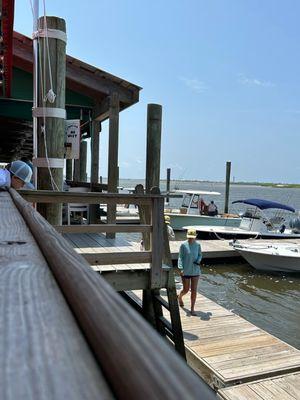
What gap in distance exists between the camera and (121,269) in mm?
5176

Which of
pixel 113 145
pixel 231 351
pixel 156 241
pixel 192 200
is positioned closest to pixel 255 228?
pixel 192 200

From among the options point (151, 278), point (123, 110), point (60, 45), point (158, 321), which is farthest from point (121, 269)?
point (123, 110)

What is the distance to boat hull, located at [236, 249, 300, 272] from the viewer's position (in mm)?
15195

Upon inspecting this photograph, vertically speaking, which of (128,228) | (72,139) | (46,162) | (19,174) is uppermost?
(72,139)

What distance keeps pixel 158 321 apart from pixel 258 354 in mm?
1628

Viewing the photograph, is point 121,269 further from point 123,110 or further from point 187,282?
point 123,110

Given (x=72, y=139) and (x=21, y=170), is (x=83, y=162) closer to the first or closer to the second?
(x=72, y=139)

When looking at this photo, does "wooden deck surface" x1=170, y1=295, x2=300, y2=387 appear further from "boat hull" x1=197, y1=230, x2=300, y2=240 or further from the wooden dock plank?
"boat hull" x1=197, y1=230, x2=300, y2=240

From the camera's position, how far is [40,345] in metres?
0.70

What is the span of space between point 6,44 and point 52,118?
202 cm

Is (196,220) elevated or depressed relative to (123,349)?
depressed

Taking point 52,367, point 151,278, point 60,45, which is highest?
point 60,45

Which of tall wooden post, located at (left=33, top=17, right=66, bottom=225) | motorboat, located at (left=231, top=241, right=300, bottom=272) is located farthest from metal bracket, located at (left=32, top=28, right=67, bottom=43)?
motorboat, located at (left=231, top=241, right=300, bottom=272)

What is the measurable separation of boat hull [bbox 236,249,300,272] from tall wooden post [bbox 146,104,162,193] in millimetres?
8262
